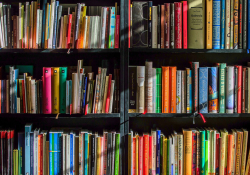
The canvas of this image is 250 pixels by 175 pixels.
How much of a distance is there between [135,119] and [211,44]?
784mm

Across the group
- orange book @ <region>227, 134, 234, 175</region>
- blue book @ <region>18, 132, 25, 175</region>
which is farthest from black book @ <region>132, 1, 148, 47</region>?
blue book @ <region>18, 132, 25, 175</region>

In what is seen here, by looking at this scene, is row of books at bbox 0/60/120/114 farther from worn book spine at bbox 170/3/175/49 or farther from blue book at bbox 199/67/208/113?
blue book at bbox 199/67/208/113

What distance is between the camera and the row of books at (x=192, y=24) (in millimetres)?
1675

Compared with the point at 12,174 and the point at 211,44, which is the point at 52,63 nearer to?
the point at 12,174

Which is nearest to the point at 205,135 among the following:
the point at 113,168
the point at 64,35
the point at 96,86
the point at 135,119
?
the point at 135,119

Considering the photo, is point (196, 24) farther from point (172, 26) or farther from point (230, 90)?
point (230, 90)

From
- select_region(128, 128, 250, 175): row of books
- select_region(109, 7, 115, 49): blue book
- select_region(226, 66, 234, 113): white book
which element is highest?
select_region(109, 7, 115, 49): blue book

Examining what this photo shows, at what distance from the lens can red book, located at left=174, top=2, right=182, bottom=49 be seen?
167cm

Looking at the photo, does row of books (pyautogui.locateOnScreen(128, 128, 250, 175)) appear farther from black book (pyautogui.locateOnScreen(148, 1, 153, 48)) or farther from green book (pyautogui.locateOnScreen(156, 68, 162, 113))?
black book (pyautogui.locateOnScreen(148, 1, 153, 48))

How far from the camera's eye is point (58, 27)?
1705 mm

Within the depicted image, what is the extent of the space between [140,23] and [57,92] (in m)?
0.70

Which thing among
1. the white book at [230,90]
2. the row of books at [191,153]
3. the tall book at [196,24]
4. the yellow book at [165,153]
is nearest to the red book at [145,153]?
the row of books at [191,153]

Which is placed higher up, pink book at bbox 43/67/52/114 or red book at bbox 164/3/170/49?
red book at bbox 164/3/170/49

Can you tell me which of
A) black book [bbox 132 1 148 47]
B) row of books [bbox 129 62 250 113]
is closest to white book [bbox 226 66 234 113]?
row of books [bbox 129 62 250 113]
